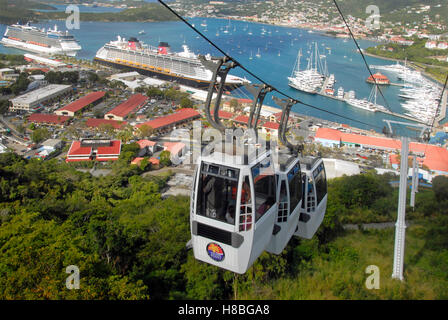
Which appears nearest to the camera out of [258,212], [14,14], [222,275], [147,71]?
[258,212]

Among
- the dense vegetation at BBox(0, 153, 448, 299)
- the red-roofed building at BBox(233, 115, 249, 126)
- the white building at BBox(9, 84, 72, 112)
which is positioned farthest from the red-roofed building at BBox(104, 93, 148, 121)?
the dense vegetation at BBox(0, 153, 448, 299)

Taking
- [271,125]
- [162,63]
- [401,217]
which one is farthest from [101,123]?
[401,217]

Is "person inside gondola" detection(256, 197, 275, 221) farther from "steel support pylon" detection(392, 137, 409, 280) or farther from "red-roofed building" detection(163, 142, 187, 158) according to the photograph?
"red-roofed building" detection(163, 142, 187, 158)

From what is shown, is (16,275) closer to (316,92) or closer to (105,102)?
(105,102)

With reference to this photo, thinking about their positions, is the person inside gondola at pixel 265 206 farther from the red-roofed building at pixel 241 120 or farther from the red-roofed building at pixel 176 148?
the red-roofed building at pixel 241 120

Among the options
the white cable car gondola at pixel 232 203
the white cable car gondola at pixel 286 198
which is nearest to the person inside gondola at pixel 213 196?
the white cable car gondola at pixel 232 203

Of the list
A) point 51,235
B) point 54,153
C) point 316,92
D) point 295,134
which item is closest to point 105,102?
point 54,153

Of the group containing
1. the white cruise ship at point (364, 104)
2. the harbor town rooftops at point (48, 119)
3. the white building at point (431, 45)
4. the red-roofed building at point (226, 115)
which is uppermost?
the white building at point (431, 45)
